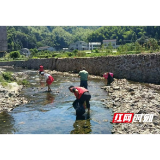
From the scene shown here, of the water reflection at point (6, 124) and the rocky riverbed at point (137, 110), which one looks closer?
A: the rocky riverbed at point (137, 110)

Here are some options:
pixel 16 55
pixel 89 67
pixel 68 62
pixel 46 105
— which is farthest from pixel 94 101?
pixel 16 55

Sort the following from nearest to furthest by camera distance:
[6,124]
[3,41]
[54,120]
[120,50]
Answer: [6,124]
[54,120]
[3,41]
[120,50]

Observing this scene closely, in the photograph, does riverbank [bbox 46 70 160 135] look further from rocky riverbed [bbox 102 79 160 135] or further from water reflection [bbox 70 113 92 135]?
water reflection [bbox 70 113 92 135]

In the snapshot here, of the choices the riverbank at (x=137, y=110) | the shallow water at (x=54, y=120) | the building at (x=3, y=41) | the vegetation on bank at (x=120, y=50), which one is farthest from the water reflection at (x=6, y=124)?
the vegetation on bank at (x=120, y=50)

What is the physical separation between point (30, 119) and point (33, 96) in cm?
467

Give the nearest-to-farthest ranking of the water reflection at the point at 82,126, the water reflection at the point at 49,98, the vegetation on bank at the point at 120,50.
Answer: the water reflection at the point at 82,126, the water reflection at the point at 49,98, the vegetation on bank at the point at 120,50

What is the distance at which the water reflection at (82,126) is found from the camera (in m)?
7.47

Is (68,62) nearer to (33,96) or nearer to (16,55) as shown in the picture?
(33,96)

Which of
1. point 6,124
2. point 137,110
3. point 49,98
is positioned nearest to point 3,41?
point 49,98

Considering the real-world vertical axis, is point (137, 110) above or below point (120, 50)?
below

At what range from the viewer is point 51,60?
36281 mm

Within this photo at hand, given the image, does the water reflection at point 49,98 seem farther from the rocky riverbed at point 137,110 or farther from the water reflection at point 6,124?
the rocky riverbed at point 137,110

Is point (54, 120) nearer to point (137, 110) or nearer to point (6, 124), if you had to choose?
point (6, 124)

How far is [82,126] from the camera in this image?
802cm
